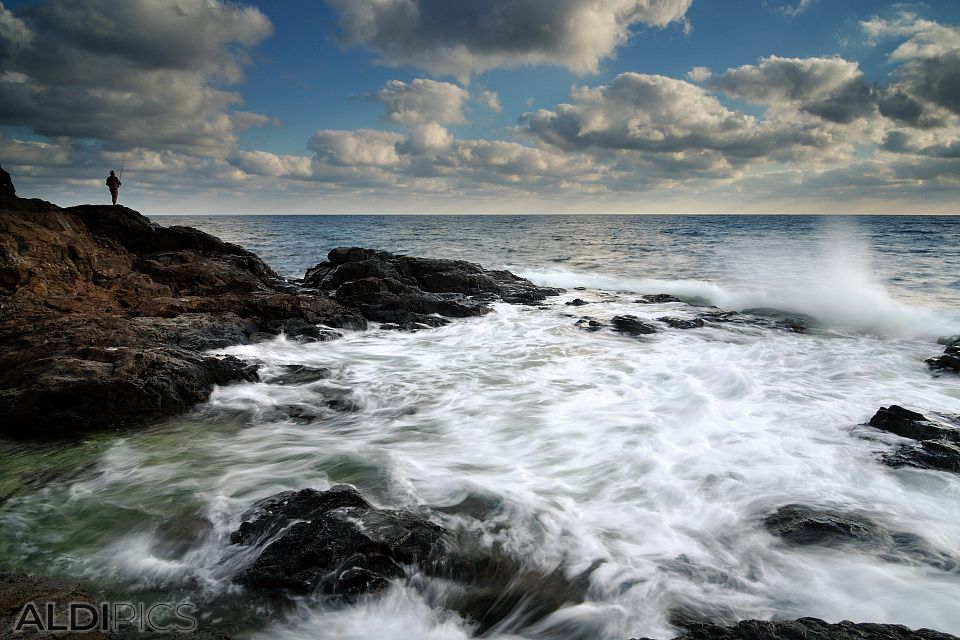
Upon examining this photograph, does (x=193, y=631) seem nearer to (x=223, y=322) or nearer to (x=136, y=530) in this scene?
(x=136, y=530)

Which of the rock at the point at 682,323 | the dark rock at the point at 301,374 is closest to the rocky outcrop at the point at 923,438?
the rock at the point at 682,323

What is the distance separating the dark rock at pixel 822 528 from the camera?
3766 millimetres

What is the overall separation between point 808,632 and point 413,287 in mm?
12374

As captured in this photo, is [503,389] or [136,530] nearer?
[136,530]

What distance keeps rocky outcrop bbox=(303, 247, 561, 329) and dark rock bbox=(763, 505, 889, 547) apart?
8545 millimetres

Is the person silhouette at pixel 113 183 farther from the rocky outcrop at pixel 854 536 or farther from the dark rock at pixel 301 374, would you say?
the rocky outcrop at pixel 854 536

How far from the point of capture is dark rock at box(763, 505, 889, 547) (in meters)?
3.77

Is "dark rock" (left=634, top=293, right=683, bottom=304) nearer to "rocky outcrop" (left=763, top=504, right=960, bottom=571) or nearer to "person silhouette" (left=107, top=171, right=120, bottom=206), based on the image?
"rocky outcrop" (left=763, top=504, right=960, bottom=571)

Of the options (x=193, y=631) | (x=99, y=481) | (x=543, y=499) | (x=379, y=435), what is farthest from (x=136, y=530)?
(x=543, y=499)

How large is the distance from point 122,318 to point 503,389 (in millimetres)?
6006

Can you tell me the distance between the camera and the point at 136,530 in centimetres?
372

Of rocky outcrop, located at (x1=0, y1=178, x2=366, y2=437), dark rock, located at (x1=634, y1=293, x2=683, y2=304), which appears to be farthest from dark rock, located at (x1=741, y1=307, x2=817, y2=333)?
rocky outcrop, located at (x1=0, y1=178, x2=366, y2=437)

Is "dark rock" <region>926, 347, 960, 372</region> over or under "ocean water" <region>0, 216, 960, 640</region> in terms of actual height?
over

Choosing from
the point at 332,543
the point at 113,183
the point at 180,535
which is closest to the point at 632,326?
the point at 332,543
